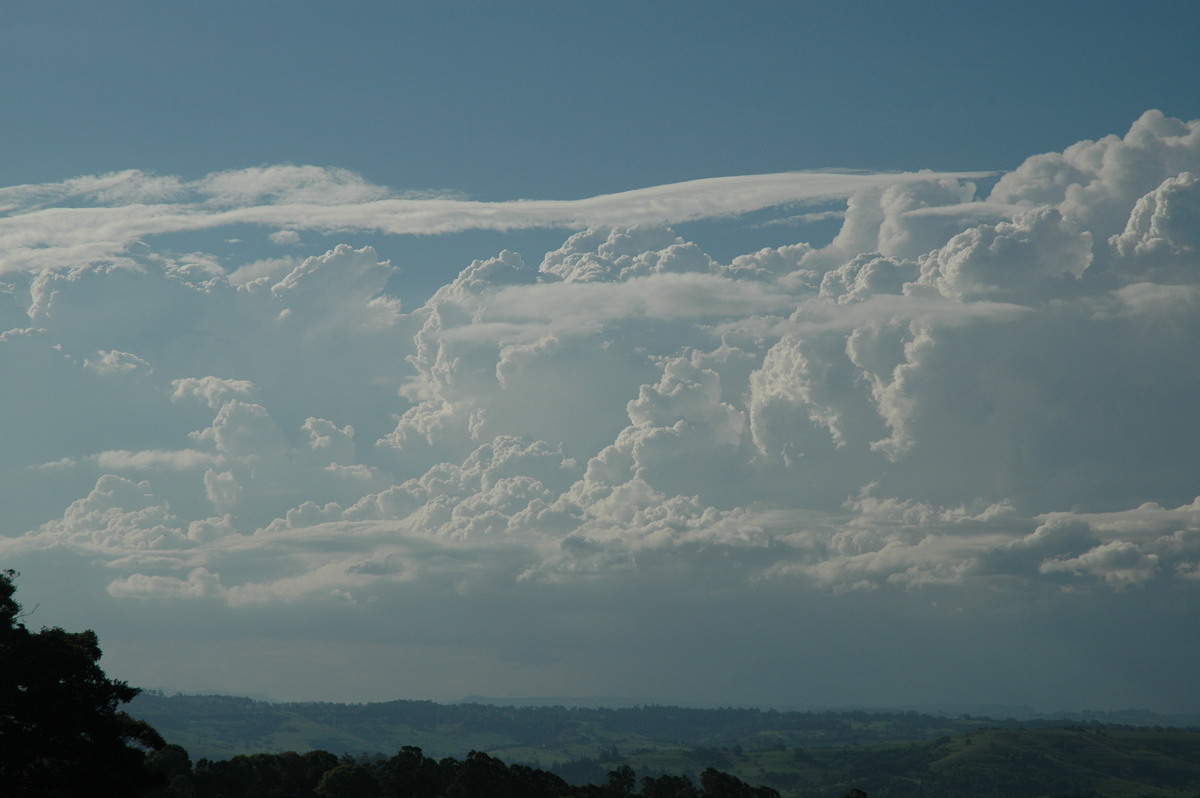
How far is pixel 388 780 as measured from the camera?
6964 inches

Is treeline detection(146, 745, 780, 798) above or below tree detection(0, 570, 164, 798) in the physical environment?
below

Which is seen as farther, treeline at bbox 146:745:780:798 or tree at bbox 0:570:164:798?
treeline at bbox 146:745:780:798

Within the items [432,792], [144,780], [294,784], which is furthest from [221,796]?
[144,780]

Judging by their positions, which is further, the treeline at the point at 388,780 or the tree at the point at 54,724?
the treeline at the point at 388,780

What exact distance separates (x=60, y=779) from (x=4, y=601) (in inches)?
550

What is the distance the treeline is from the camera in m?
167

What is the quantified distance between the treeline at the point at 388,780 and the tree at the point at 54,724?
8050 cm

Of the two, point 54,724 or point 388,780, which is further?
point 388,780

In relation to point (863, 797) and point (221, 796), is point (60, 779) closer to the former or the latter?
point (221, 796)

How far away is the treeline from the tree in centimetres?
8050

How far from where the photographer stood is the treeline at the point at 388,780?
166750 millimetres

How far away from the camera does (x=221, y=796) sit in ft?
536

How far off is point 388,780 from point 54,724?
337 ft

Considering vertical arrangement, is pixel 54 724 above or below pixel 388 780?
above
